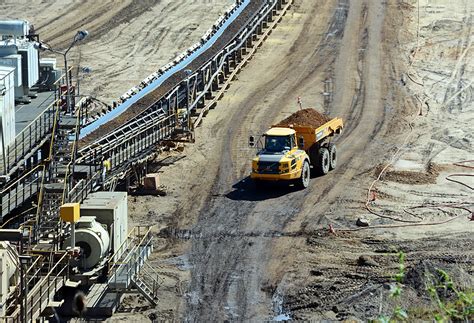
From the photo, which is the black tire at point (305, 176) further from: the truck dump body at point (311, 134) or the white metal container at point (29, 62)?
the white metal container at point (29, 62)

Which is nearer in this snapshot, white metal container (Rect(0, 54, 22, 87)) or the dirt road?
the dirt road

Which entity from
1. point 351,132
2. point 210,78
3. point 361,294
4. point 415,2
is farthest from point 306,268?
point 415,2

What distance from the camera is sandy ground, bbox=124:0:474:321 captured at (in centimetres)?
3166

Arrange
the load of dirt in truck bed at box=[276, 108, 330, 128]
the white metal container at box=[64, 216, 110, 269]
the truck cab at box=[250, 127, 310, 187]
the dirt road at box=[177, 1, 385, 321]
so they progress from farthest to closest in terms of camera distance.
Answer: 1. the load of dirt in truck bed at box=[276, 108, 330, 128]
2. the truck cab at box=[250, 127, 310, 187]
3. the dirt road at box=[177, 1, 385, 321]
4. the white metal container at box=[64, 216, 110, 269]

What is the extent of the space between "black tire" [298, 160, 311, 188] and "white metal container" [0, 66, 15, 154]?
11262 mm

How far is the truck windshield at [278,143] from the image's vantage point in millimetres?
39781

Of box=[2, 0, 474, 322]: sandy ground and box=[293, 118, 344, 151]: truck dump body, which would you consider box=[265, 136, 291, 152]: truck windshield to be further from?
box=[2, 0, 474, 322]: sandy ground

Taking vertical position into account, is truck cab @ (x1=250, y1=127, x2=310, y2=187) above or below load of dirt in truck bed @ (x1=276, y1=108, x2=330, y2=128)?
below

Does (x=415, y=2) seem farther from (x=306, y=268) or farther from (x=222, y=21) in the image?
(x=306, y=268)

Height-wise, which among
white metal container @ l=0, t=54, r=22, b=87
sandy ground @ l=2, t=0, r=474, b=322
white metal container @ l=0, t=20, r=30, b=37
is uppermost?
white metal container @ l=0, t=20, r=30, b=37

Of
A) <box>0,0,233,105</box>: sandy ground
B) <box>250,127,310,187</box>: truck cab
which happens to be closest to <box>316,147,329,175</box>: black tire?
<box>250,127,310,187</box>: truck cab

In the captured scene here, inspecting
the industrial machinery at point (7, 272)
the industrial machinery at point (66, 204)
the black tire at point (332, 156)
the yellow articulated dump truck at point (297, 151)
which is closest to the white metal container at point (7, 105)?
the industrial machinery at point (66, 204)

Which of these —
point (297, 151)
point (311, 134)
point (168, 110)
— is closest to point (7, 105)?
point (297, 151)

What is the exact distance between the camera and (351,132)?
47.7 metres
